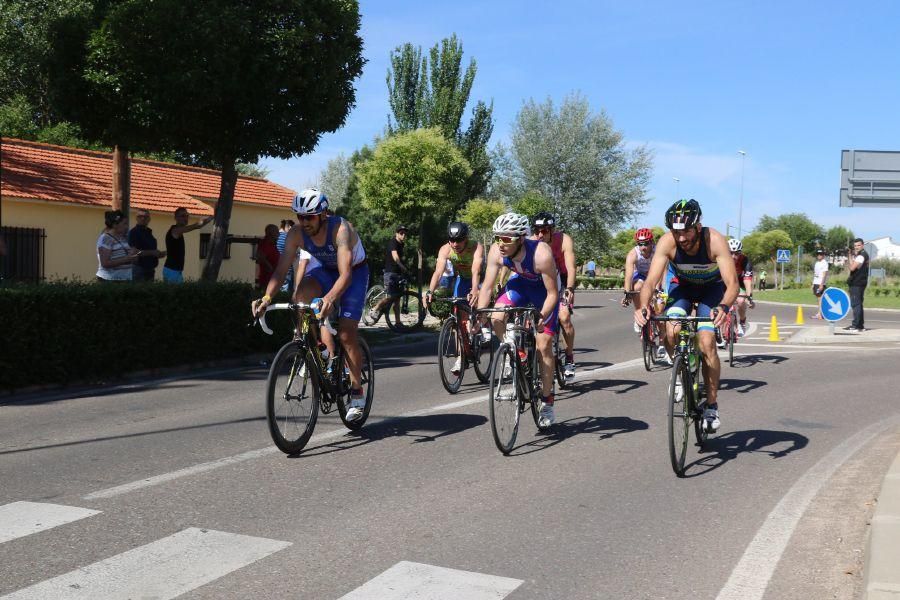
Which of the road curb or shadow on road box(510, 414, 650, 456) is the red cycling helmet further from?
the road curb

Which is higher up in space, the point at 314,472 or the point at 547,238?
the point at 547,238

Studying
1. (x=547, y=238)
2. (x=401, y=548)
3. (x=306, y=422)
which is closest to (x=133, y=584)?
(x=401, y=548)

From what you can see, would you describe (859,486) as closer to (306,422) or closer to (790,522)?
(790,522)

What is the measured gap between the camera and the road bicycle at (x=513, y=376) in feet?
23.2

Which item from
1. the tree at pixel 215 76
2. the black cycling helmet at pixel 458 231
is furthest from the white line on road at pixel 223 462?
the tree at pixel 215 76

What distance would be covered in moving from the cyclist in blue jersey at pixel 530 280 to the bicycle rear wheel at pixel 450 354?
232 cm

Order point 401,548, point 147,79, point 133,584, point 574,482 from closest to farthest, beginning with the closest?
point 133,584 → point 401,548 → point 574,482 → point 147,79

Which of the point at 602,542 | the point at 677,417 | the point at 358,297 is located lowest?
the point at 602,542

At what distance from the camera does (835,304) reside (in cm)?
1856

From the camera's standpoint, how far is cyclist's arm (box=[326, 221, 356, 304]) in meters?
6.92

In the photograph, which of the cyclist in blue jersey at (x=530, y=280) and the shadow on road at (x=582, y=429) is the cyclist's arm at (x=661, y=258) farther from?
the shadow on road at (x=582, y=429)

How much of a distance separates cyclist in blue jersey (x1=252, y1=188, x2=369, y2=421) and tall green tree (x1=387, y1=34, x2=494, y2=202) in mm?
41138

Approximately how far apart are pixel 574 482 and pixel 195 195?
91.4 feet

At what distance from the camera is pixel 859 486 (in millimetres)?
6508
